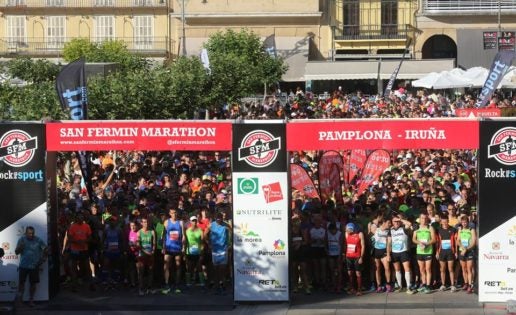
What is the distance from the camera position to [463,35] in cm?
6347

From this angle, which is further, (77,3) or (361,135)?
(77,3)

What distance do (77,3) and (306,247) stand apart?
50.2 m

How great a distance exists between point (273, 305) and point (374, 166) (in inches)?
164

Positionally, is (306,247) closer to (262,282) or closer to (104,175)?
(262,282)

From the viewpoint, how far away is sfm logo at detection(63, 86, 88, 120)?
21.8 m

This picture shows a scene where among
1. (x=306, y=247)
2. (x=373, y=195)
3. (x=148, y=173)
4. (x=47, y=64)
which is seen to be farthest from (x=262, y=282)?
(x=47, y=64)

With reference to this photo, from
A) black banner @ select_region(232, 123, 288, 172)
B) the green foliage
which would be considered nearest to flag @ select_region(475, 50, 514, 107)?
black banner @ select_region(232, 123, 288, 172)

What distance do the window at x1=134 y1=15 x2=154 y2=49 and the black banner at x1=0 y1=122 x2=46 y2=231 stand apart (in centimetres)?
Answer: 4890

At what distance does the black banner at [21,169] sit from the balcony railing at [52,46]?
48.1m

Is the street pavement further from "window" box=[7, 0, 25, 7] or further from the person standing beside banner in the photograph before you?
"window" box=[7, 0, 25, 7]

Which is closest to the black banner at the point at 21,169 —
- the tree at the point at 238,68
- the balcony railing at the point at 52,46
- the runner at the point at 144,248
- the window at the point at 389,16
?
the runner at the point at 144,248

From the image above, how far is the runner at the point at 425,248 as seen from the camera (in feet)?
59.6

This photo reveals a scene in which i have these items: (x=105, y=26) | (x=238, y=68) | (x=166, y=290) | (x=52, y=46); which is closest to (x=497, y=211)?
(x=166, y=290)

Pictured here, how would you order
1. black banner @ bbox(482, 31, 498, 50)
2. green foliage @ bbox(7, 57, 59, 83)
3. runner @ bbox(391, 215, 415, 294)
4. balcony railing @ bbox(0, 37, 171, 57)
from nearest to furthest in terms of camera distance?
1. runner @ bbox(391, 215, 415, 294)
2. green foliage @ bbox(7, 57, 59, 83)
3. black banner @ bbox(482, 31, 498, 50)
4. balcony railing @ bbox(0, 37, 171, 57)
